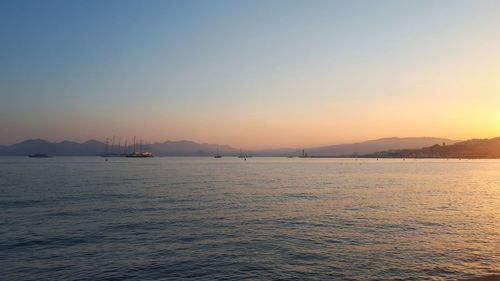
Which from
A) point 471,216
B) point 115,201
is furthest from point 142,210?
point 471,216

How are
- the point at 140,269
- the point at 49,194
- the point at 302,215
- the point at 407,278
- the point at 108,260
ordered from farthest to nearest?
the point at 49,194 < the point at 302,215 < the point at 108,260 < the point at 140,269 < the point at 407,278

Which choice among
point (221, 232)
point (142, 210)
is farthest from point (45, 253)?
point (142, 210)

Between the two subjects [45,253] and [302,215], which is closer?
[45,253]

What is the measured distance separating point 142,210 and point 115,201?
10451 millimetres

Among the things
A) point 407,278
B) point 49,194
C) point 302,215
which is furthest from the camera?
point 49,194

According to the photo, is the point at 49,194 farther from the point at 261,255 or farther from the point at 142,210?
the point at 261,255

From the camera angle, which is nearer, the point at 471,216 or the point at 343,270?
the point at 343,270

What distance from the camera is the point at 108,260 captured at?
81.3ft

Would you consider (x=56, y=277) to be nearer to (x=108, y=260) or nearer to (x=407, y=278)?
(x=108, y=260)

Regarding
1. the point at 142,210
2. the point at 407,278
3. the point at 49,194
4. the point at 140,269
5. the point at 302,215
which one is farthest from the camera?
the point at 49,194

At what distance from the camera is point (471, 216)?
143 ft

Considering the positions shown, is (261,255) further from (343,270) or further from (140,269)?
(140,269)

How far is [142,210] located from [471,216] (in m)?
38.3

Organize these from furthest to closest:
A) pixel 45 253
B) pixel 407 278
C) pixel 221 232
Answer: pixel 221 232
pixel 45 253
pixel 407 278
